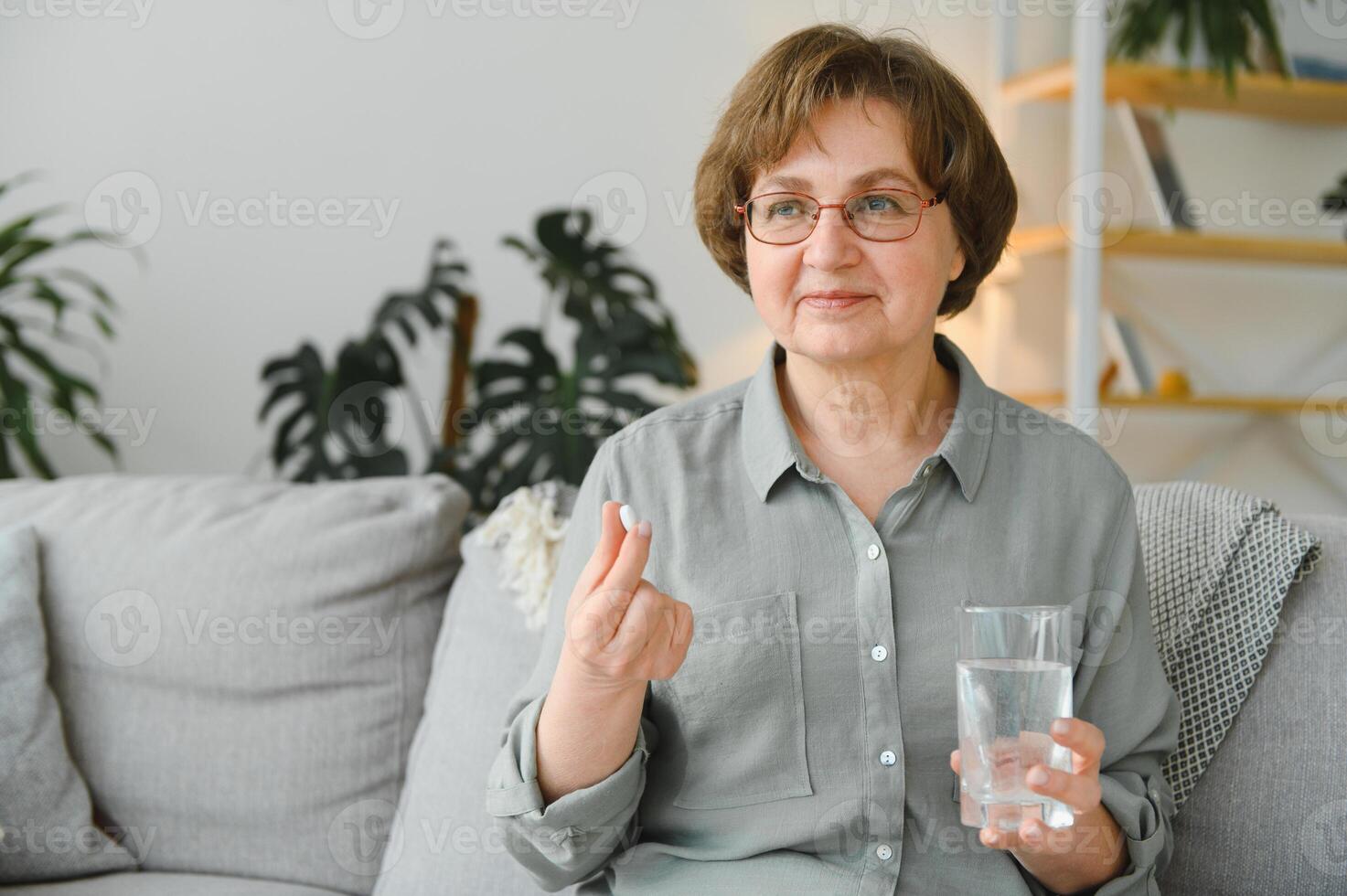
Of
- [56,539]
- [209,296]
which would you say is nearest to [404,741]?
[56,539]

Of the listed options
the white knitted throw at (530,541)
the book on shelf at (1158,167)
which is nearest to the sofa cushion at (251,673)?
the white knitted throw at (530,541)

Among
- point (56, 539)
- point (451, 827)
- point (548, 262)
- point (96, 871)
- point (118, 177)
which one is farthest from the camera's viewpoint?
point (118, 177)

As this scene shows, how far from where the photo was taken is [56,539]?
1.76 m

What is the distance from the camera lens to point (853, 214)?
1.22m

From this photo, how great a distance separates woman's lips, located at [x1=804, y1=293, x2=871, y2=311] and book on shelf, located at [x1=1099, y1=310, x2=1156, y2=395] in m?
2.37

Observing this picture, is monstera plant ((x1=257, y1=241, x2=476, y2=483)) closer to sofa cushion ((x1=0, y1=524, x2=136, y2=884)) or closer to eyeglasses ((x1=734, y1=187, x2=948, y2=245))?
sofa cushion ((x1=0, y1=524, x2=136, y2=884))

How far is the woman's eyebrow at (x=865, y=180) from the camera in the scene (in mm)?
1215

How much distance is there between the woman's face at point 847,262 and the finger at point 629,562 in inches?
12.8

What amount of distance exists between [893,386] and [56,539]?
1187mm

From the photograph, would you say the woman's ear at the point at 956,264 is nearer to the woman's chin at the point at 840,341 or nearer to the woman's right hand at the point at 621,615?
the woman's chin at the point at 840,341

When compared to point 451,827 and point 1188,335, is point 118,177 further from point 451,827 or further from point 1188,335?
point 1188,335

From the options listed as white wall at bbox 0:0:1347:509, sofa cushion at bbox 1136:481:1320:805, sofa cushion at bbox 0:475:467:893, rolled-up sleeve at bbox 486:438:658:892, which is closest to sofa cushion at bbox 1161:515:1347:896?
sofa cushion at bbox 1136:481:1320:805

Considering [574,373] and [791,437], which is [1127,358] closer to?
[574,373]

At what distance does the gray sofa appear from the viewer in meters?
1.57
